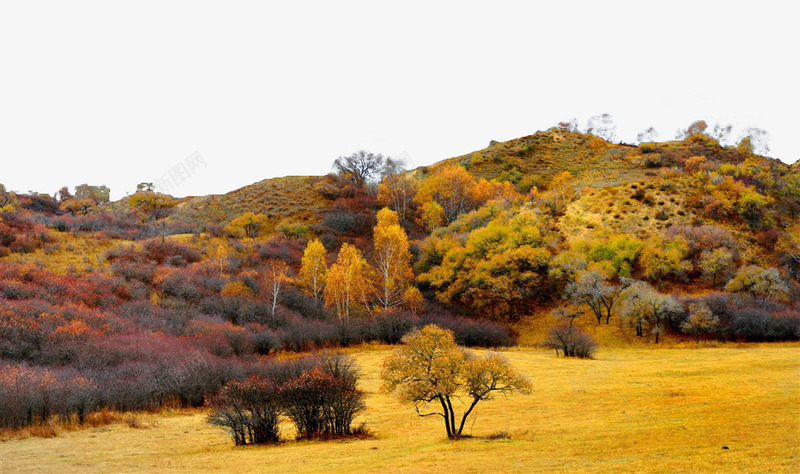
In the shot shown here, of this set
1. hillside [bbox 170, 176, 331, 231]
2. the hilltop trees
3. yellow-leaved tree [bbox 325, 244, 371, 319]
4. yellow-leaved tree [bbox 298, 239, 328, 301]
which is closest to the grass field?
yellow-leaved tree [bbox 325, 244, 371, 319]

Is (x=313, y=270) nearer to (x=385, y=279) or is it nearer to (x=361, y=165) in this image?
(x=385, y=279)

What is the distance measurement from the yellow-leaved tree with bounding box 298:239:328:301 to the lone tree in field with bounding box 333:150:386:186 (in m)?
54.5

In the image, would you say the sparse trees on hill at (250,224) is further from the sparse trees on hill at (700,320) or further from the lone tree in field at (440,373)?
the lone tree in field at (440,373)

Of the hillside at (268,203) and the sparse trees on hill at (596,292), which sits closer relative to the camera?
the sparse trees on hill at (596,292)

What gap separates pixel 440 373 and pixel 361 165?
327 ft

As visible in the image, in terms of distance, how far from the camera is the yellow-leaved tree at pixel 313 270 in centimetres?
6016

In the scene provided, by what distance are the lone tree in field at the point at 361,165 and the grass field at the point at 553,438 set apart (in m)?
88.4

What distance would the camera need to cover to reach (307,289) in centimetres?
6169

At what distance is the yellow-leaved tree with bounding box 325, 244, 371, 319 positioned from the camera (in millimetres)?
56938

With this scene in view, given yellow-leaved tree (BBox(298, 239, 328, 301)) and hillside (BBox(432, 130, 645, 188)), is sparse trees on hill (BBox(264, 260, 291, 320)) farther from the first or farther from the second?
hillside (BBox(432, 130, 645, 188))

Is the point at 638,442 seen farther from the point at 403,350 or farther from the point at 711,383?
the point at 711,383

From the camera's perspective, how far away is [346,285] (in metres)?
57.1

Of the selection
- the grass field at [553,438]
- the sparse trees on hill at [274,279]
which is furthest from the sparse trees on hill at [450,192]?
the grass field at [553,438]

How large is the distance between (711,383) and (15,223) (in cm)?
7215
